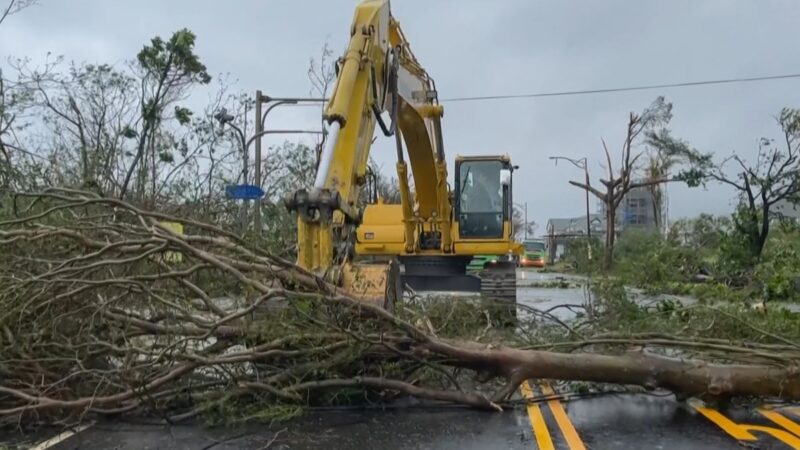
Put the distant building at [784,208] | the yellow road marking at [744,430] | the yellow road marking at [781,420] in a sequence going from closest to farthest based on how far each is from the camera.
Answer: the yellow road marking at [744,430], the yellow road marking at [781,420], the distant building at [784,208]

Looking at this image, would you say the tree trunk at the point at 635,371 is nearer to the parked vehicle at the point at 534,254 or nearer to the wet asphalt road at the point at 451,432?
the wet asphalt road at the point at 451,432

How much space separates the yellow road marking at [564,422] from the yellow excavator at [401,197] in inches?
63.8

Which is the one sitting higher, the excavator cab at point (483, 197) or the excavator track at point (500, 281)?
the excavator cab at point (483, 197)

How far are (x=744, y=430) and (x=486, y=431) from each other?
1898 millimetres

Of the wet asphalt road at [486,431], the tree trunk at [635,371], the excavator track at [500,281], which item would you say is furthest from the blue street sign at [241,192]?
the tree trunk at [635,371]

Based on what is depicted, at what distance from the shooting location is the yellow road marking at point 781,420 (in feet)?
19.3

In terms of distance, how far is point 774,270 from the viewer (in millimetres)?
19453

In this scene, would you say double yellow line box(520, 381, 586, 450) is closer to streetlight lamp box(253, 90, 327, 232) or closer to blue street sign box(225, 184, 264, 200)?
blue street sign box(225, 184, 264, 200)

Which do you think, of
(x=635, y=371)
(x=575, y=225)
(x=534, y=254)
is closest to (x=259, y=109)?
(x=635, y=371)

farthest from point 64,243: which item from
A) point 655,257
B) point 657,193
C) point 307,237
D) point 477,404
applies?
point 657,193

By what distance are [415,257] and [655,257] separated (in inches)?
292

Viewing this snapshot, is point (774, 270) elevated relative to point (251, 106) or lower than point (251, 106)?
lower

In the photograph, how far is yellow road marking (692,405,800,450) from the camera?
5582 millimetres

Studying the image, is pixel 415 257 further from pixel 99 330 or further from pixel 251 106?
pixel 251 106
